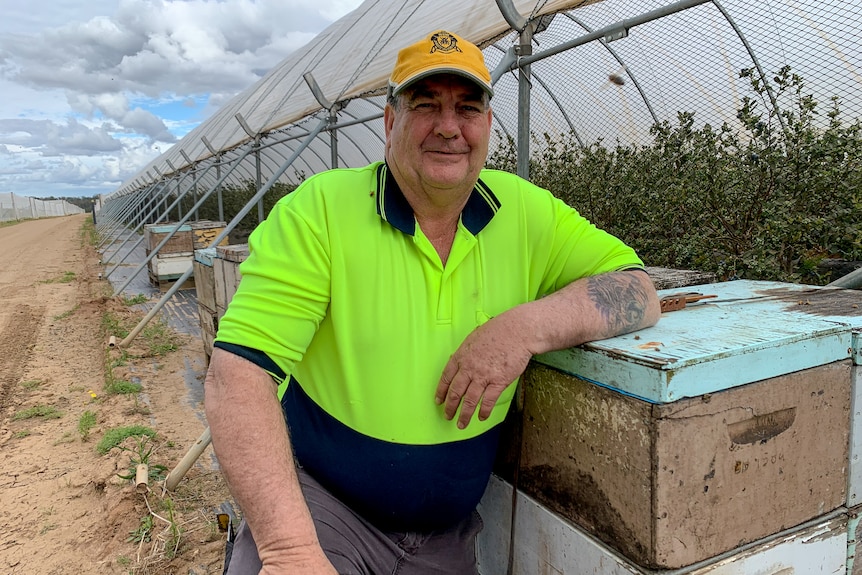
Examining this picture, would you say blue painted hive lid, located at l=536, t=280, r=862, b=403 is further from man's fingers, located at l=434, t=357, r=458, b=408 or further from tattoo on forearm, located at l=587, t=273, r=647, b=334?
man's fingers, located at l=434, t=357, r=458, b=408

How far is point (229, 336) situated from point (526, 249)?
2.91ft

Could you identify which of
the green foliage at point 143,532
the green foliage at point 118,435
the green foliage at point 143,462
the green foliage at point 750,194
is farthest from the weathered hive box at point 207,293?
the green foliage at point 750,194

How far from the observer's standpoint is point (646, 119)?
5988 millimetres

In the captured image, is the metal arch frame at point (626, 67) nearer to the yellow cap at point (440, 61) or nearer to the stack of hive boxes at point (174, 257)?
the yellow cap at point (440, 61)

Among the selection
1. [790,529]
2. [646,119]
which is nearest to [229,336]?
[790,529]

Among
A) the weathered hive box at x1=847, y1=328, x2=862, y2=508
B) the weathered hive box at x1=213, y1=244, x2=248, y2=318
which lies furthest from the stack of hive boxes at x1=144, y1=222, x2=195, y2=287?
the weathered hive box at x1=847, y1=328, x2=862, y2=508

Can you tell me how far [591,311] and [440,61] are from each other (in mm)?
803

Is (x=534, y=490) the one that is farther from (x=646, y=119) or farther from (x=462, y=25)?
(x=646, y=119)

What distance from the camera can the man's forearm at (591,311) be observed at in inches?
64.0

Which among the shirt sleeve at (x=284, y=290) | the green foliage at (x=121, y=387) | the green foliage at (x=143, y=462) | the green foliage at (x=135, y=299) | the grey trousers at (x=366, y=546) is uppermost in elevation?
the shirt sleeve at (x=284, y=290)

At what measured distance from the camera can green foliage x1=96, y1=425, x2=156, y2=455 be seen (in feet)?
14.5

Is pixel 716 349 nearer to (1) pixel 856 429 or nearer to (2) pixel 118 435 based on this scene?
(1) pixel 856 429

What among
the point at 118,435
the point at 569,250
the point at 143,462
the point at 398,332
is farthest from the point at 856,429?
the point at 118,435

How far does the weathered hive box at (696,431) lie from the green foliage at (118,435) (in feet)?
12.1
